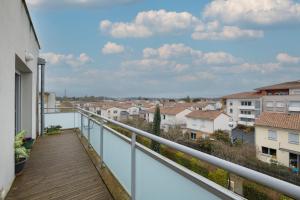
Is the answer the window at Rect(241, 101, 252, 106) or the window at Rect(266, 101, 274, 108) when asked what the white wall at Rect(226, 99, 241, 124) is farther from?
the window at Rect(266, 101, 274, 108)

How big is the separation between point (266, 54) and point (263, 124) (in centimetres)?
1196

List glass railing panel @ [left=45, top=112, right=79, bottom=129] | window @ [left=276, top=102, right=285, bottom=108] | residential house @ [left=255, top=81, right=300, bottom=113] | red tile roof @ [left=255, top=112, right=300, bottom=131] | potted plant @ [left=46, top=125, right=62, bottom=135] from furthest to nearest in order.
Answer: window @ [left=276, top=102, right=285, bottom=108] → residential house @ [left=255, top=81, right=300, bottom=113] → red tile roof @ [left=255, top=112, right=300, bottom=131] → glass railing panel @ [left=45, top=112, right=79, bottom=129] → potted plant @ [left=46, top=125, right=62, bottom=135]

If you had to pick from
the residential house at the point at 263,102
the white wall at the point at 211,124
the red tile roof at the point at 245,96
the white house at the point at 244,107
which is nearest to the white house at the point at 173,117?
the white wall at the point at 211,124

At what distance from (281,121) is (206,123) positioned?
32.0 feet

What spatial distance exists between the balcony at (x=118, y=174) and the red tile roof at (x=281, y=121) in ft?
73.5

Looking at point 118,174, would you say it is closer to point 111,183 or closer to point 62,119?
point 111,183

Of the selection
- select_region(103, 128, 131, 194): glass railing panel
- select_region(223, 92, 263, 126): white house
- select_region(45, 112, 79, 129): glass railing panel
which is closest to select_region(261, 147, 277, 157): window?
select_region(223, 92, 263, 126): white house

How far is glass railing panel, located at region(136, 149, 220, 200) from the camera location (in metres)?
1.20

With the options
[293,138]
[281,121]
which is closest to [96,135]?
[293,138]

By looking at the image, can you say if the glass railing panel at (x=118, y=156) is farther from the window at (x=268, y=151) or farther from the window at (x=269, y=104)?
the window at (x=269, y=104)

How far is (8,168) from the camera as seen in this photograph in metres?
2.94

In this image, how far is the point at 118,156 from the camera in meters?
2.76

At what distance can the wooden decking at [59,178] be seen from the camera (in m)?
2.83

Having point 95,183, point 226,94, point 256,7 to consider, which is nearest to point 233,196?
point 95,183
